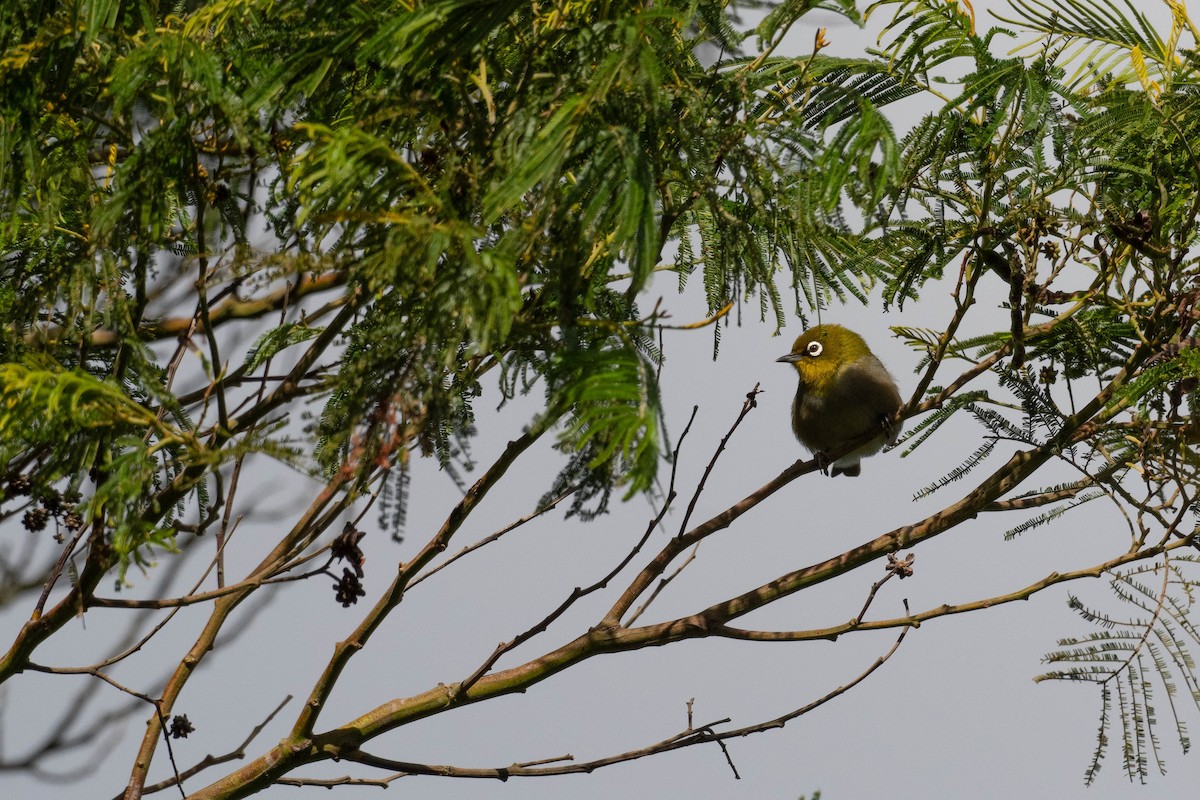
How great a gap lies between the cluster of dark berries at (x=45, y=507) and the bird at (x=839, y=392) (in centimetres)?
331

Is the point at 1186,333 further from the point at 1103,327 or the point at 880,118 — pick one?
the point at 880,118

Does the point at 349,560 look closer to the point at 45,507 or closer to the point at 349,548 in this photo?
the point at 349,548

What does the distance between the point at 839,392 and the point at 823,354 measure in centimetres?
34

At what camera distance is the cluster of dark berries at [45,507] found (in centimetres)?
322

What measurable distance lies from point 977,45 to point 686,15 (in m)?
1.22

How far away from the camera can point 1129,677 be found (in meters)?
3.79

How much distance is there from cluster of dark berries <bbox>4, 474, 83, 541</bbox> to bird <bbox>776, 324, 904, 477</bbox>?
10.9 ft

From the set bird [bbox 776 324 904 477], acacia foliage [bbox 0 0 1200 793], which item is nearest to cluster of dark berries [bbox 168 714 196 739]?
acacia foliage [bbox 0 0 1200 793]

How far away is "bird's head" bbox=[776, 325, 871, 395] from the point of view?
6.05 m

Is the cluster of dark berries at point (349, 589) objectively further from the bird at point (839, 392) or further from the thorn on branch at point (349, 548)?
the bird at point (839, 392)

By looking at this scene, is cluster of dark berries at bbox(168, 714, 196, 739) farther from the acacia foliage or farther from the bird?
the bird

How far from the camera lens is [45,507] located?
361 centimetres

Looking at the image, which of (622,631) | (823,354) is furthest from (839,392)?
(622,631)

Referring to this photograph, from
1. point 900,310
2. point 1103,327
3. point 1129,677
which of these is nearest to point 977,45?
point 900,310
